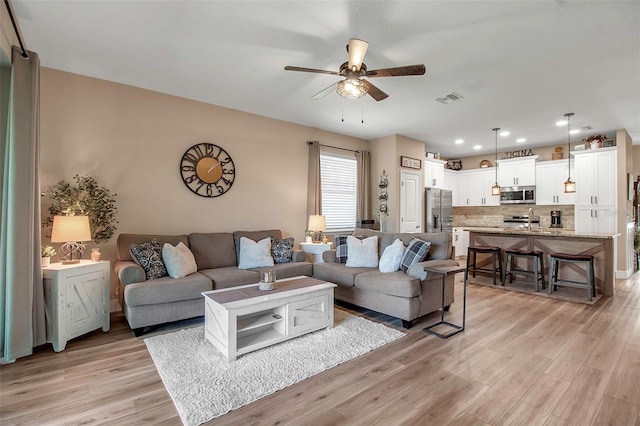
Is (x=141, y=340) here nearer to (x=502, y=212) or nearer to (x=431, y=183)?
(x=431, y=183)

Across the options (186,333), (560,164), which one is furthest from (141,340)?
(560,164)

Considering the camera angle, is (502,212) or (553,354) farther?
(502,212)

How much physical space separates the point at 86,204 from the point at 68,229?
0.57 meters

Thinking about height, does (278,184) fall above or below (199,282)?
above

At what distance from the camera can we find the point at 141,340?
3.03 meters

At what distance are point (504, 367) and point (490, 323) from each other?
3.58ft

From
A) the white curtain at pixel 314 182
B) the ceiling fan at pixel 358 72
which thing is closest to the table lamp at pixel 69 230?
the ceiling fan at pixel 358 72

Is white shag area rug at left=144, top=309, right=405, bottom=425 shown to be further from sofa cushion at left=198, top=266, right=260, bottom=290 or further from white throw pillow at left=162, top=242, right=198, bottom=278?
white throw pillow at left=162, top=242, right=198, bottom=278

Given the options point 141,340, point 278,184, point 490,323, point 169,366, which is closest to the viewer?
point 169,366

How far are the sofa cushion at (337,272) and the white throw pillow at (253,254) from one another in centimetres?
71

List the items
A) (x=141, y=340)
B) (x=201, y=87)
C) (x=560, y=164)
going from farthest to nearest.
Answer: (x=560, y=164) < (x=201, y=87) < (x=141, y=340)

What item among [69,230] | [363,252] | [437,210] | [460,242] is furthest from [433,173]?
[69,230]

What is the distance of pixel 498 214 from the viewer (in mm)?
8281

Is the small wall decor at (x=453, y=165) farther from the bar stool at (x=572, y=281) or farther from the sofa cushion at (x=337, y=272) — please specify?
the sofa cushion at (x=337, y=272)
